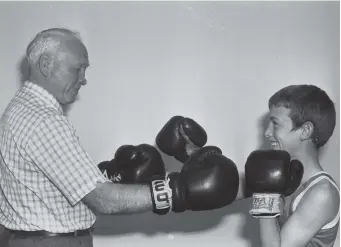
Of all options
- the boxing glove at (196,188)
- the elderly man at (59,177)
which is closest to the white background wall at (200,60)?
the elderly man at (59,177)

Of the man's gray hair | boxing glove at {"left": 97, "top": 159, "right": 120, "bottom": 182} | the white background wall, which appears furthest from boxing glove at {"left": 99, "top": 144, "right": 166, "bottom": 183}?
the white background wall

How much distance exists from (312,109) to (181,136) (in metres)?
0.56

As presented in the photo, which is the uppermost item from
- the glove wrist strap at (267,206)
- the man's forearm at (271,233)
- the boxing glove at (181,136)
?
the boxing glove at (181,136)

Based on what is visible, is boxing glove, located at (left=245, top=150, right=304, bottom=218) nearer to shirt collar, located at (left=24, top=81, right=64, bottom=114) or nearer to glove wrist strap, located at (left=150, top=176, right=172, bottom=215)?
glove wrist strap, located at (left=150, top=176, right=172, bottom=215)

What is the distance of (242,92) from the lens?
300 cm

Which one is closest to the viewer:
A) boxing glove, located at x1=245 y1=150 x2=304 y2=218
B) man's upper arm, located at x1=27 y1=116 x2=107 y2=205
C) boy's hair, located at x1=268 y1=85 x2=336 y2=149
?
man's upper arm, located at x1=27 y1=116 x2=107 y2=205

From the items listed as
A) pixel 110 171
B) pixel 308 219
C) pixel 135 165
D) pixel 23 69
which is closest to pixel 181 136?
pixel 135 165

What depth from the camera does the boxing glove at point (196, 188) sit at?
175cm

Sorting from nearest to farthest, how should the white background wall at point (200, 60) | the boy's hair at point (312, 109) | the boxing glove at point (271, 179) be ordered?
the boxing glove at point (271, 179) < the boy's hair at point (312, 109) < the white background wall at point (200, 60)

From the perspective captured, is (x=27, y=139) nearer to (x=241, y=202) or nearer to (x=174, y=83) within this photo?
(x=174, y=83)

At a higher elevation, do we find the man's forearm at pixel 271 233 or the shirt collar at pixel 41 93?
the shirt collar at pixel 41 93

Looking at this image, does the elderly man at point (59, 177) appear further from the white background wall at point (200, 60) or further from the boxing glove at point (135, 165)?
the white background wall at point (200, 60)

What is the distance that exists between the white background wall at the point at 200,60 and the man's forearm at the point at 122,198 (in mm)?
1270

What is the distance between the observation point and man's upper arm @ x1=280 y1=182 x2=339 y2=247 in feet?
6.03
